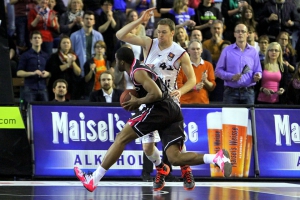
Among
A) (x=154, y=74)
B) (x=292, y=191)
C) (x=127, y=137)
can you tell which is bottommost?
(x=292, y=191)

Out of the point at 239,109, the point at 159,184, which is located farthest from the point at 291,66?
the point at 159,184

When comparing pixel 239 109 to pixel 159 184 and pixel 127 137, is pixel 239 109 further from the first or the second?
pixel 127 137

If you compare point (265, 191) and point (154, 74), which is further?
point (265, 191)

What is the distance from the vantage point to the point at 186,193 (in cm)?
1112

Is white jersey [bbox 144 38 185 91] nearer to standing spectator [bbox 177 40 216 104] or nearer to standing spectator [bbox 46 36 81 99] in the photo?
standing spectator [bbox 177 40 216 104]

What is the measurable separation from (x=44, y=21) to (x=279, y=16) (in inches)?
237

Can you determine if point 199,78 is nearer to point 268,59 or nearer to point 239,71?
point 239,71

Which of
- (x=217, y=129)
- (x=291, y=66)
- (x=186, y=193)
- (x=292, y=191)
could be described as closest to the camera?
(x=186, y=193)

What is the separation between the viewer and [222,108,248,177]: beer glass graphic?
45.8 feet

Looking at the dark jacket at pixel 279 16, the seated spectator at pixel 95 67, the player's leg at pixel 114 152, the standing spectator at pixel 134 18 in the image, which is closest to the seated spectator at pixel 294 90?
the dark jacket at pixel 279 16

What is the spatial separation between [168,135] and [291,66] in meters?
6.85

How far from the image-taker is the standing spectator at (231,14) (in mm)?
18344

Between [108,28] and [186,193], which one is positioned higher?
[108,28]

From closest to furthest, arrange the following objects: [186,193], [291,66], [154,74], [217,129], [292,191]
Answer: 1. [154,74]
2. [186,193]
3. [292,191]
4. [217,129]
5. [291,66]
